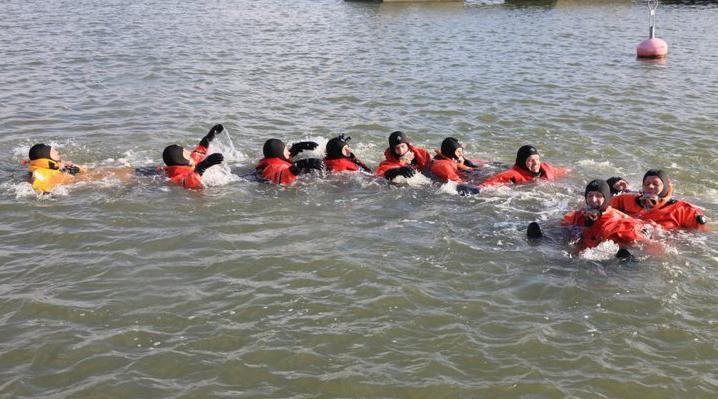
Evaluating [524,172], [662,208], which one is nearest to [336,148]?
[524,172]

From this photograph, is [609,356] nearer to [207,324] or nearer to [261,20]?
[207,324]

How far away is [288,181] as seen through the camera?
1132 cm

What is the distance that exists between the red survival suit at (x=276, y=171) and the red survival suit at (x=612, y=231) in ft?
16.0

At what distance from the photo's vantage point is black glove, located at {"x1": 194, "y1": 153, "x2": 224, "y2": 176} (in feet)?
36.0

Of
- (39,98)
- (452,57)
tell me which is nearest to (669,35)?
(452,57)

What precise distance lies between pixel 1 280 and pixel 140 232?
6.25 ft

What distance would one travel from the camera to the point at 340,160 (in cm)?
1177

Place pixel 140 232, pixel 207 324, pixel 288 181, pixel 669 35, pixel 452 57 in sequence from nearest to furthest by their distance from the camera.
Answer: pixel 207 324, pixel 140 232, pixel 288 181, pixel 452 57, pixel 669 35

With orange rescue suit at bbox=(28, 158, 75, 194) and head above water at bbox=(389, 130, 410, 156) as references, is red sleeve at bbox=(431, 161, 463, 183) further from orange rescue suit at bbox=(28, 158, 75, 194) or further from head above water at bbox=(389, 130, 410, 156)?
orange rescue suit at bbox=(28, 158, 75, 194)

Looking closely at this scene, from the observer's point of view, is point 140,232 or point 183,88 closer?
point 140,232

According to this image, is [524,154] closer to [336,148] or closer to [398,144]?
[398,144]

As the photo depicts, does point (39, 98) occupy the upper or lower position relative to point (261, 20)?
lower

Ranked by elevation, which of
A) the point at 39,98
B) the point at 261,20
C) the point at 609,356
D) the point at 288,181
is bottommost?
the point at 609,356

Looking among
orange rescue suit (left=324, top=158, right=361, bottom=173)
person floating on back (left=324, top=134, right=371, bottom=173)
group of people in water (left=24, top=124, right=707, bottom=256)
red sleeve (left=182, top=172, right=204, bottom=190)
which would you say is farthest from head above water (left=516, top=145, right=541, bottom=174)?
red sleeve (left=182, top=172, right=204, bottom=190)
